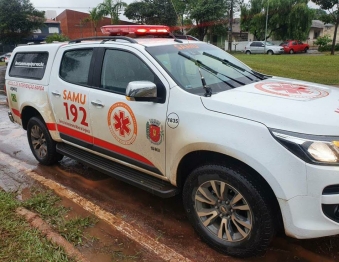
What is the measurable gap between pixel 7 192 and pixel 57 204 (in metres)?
0.75

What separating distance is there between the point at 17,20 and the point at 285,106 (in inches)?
1841

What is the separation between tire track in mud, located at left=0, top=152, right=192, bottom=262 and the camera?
288 centimetres

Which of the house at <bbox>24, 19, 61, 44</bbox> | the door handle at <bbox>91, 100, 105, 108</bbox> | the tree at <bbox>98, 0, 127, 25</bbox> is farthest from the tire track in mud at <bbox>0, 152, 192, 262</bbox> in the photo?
the house at <bbox>24, 19, 61, 44</bbox>

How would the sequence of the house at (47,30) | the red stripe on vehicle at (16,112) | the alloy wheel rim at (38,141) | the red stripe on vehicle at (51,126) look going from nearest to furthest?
the red stripe on vehicle at (51,126)
the alloy wheel rim at (38,141)
the red stripe on vehicle at (16,112)
the house at (47,30)

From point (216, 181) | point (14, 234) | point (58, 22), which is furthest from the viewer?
point (58, 22)

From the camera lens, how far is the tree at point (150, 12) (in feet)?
134

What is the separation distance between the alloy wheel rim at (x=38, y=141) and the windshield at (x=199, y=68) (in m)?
2.41

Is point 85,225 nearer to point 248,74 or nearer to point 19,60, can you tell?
point 248,74

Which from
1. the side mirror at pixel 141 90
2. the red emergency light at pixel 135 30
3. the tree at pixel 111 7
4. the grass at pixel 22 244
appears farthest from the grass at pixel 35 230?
the tree at pixel 111 7

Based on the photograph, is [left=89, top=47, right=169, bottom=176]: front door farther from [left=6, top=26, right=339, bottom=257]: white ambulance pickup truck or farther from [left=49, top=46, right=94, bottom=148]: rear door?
[left=49, top=46, right=94, bottom=148]: rear door

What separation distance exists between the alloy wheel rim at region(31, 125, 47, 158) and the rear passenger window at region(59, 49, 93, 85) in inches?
42.8

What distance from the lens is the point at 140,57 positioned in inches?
131

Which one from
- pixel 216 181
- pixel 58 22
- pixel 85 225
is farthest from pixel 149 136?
pixel 58 22

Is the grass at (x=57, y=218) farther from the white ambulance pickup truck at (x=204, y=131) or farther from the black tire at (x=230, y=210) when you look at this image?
the black tire at (x=230, y=210)
